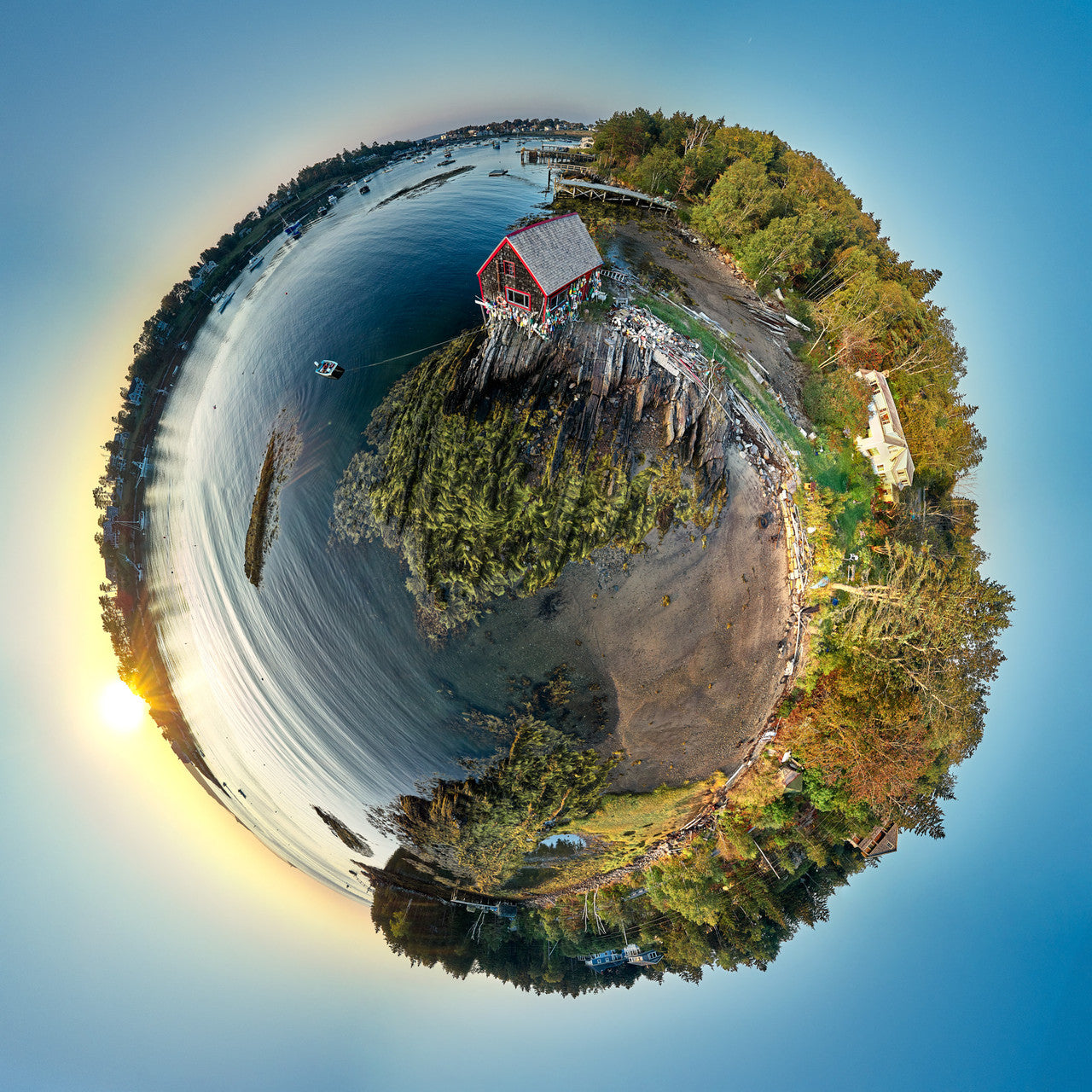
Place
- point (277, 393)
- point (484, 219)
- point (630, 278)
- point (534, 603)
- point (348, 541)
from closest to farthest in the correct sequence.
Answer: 1. point (534, 603)
2. point (348, 541)
3. point (630, 278)
4. point (277, 393)
5. point (484, 219)

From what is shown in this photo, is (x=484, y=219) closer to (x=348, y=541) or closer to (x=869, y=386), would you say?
(x=348, y=541)

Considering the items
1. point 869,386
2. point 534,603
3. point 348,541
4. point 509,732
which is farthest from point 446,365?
point 869,386

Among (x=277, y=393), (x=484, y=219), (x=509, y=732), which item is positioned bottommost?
(x=509, y=732)

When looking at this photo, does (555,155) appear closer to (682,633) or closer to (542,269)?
(542,269)

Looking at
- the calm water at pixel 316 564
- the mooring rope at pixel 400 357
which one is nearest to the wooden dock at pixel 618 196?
the calm water at pixel 316 564

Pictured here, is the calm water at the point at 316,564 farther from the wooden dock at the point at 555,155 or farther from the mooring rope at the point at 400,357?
the wooden dock at the point at 555,155

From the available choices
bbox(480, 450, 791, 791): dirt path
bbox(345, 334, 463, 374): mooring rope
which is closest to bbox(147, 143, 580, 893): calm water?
bbox(345, 334, 463, 374): mooring rope

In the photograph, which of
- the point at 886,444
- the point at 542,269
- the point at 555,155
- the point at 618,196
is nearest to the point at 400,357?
the point at 542,269
